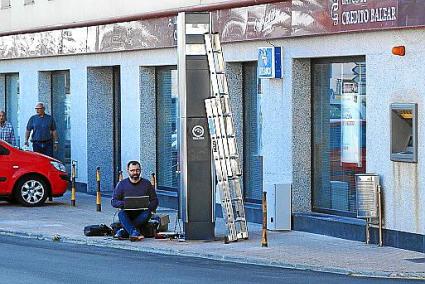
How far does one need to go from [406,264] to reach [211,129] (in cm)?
412

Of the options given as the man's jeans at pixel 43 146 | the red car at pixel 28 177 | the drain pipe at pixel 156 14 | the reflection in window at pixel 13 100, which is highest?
the drain pipe at pixel 156 14

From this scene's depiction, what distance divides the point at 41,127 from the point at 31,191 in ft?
13.2

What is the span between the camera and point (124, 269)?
17047 mm

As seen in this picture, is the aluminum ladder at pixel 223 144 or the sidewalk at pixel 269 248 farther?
the aluminum ladder at pixel 223 144

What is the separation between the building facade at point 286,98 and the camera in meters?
19.2

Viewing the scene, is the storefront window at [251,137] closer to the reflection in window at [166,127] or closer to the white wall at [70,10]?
the white wall at [70,10]

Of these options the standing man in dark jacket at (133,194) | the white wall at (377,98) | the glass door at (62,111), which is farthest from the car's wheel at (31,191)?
the standing man in dark jacket at (133,194)

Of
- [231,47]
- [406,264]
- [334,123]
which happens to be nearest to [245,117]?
[231,47]

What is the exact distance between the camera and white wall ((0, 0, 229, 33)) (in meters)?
27.2

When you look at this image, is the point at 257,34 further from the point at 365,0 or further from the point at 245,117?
the point at 365,0

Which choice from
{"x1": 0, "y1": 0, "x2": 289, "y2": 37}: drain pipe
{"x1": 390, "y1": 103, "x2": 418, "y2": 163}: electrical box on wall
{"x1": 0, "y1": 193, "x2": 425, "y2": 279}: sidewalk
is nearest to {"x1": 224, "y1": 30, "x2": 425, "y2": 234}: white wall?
{"x1": 390, "y1": 103, "x2": 418, "y2": 163}: electrical box on wall

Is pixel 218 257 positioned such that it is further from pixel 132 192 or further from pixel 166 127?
pixel 166 127

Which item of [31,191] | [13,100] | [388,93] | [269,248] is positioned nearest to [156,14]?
[31,191]

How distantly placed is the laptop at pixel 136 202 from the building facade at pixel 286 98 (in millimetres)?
2299
